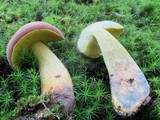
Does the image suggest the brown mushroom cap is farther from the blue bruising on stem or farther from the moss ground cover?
the blue bruising on stem

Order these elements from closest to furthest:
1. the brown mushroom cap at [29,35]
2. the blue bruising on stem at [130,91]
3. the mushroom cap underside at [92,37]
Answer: the blue bruising on stem at [130,91] < the brown mushroom cap at [29,35] < the mushroom cap underside at [92,37]

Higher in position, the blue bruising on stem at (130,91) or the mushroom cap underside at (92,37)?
the mushroom cap underside at (92,37)

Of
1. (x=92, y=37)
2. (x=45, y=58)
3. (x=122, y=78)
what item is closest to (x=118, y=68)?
(x=122, y=78)

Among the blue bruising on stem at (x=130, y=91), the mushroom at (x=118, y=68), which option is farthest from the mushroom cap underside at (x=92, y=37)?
the blue bruising on stem at (x=130, y=91)

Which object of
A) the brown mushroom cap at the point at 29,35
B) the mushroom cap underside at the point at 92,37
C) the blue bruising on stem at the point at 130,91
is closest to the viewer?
the blue bruising on stem at the point at 130,91

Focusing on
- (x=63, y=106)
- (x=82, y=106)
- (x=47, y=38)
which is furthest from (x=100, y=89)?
(x=47, y=38)

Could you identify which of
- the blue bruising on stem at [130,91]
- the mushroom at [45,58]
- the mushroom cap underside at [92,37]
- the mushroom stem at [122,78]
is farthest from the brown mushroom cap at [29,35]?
the blue bruising on stem at [130,91]

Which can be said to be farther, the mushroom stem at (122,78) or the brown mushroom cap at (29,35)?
the brown mushroom cap at (29,35)

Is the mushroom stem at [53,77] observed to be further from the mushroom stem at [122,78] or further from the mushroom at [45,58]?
the mushroom stem at [122,78]
